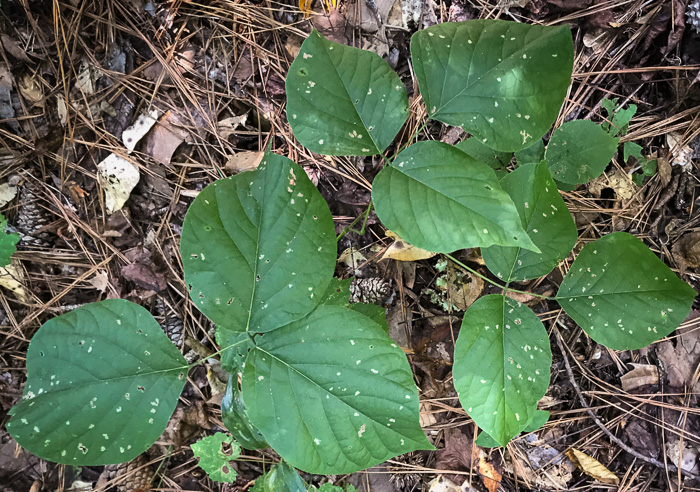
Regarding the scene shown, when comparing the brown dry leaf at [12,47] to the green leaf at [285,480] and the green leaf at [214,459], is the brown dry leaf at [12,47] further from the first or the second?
the green leaf at [285,480]

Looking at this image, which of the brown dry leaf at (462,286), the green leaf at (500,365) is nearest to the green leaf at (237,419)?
the green leaf at (500,365)

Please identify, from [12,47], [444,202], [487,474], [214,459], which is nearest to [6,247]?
[12,47]

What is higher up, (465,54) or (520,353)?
(465,54)

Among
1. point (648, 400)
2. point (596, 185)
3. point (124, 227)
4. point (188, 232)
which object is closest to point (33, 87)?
point (124, 227)

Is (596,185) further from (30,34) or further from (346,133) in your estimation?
(30,34)

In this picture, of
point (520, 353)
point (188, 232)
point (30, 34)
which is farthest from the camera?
point (30, 34)

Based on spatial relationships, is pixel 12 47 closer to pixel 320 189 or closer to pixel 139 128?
pixel 139 128

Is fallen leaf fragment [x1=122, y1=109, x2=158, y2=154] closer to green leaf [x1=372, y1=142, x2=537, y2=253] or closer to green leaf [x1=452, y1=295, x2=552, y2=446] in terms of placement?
green leaf [x1=372, y1=142, x2=537, y2=253]
